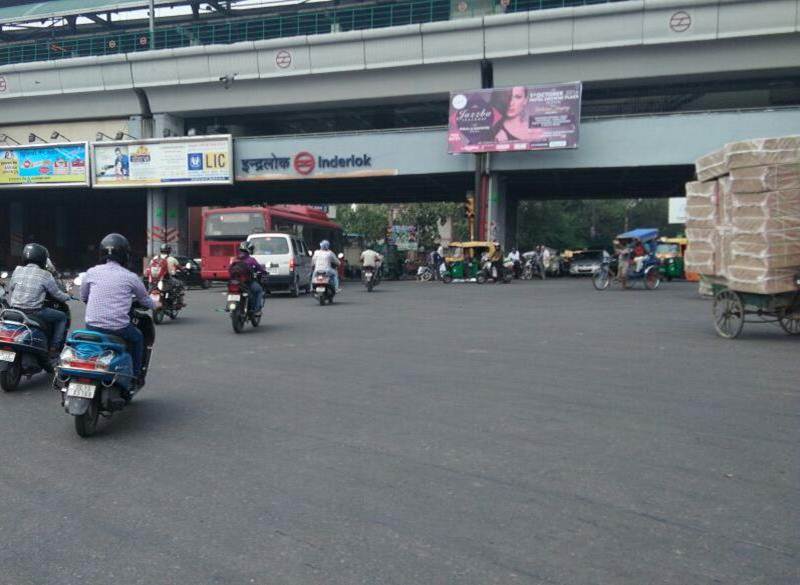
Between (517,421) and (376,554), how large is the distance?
2.67 m

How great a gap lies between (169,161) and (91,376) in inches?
1194

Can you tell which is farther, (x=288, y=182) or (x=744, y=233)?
(x=288, y=182)

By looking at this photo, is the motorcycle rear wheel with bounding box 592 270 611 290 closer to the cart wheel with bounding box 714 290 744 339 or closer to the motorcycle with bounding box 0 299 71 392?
the cart wheel with bounding box 714 290 744 339

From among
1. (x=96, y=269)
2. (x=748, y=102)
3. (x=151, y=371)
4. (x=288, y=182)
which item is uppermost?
(x=748, y=102)

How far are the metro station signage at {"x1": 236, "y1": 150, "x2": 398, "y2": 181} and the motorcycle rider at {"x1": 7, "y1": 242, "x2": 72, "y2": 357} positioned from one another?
81.9 ft

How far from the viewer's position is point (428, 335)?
11.4m

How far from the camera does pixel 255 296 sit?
40.8 ft

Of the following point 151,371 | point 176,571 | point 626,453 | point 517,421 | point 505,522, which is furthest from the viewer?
point 151,371

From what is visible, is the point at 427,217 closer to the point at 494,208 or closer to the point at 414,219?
the point at 414,219

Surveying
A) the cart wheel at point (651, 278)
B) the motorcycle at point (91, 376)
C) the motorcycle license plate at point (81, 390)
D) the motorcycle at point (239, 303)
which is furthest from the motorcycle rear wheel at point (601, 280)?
the motorcycle license plate at point (81, 390)

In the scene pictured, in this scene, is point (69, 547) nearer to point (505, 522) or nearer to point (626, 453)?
point (505, 522)

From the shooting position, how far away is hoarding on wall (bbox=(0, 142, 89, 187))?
34.4 m

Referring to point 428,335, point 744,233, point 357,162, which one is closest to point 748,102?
point 357,162

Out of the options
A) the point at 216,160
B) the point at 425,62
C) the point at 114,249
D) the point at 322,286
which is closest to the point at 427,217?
the point at 216,160
